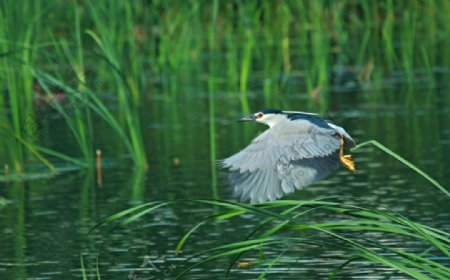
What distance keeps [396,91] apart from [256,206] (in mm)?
10743

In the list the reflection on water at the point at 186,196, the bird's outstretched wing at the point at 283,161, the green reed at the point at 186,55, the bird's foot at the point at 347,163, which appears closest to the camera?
the bird's outstretched wing at the point at 283,161

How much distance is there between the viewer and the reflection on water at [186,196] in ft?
26.6

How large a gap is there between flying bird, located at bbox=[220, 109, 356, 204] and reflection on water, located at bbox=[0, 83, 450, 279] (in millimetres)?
329

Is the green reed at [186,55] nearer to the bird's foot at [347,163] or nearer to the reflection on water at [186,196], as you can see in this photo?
the reflection on water at [186,196]

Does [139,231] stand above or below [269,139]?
below

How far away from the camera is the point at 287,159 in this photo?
6.58 m

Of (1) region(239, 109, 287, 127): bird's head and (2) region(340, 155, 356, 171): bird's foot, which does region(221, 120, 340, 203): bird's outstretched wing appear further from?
(1) region(239, 109, 287, 127): bird's head

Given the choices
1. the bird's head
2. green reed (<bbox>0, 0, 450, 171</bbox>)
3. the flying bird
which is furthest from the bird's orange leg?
green reed (<bbox>0, 0, 450, 171</bbox>)

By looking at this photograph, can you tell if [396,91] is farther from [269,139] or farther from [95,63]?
[269,139]

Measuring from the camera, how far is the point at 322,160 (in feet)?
22.2

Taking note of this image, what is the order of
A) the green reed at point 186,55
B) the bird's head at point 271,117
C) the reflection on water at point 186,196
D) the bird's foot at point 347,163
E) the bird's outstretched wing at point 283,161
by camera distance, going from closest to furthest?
the bird's outstretched wing at point 283,161 < the bird's foot at point 347,163 < the bird's head at point 271,117 < the reflection on water at point 186,196 < the green reed at point 186,55

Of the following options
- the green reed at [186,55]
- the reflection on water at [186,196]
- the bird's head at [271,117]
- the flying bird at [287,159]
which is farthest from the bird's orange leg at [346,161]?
the green reed at [186,55]

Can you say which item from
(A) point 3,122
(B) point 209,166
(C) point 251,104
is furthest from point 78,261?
(C) point 251,104

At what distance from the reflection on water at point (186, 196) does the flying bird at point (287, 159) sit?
12.9 inches
